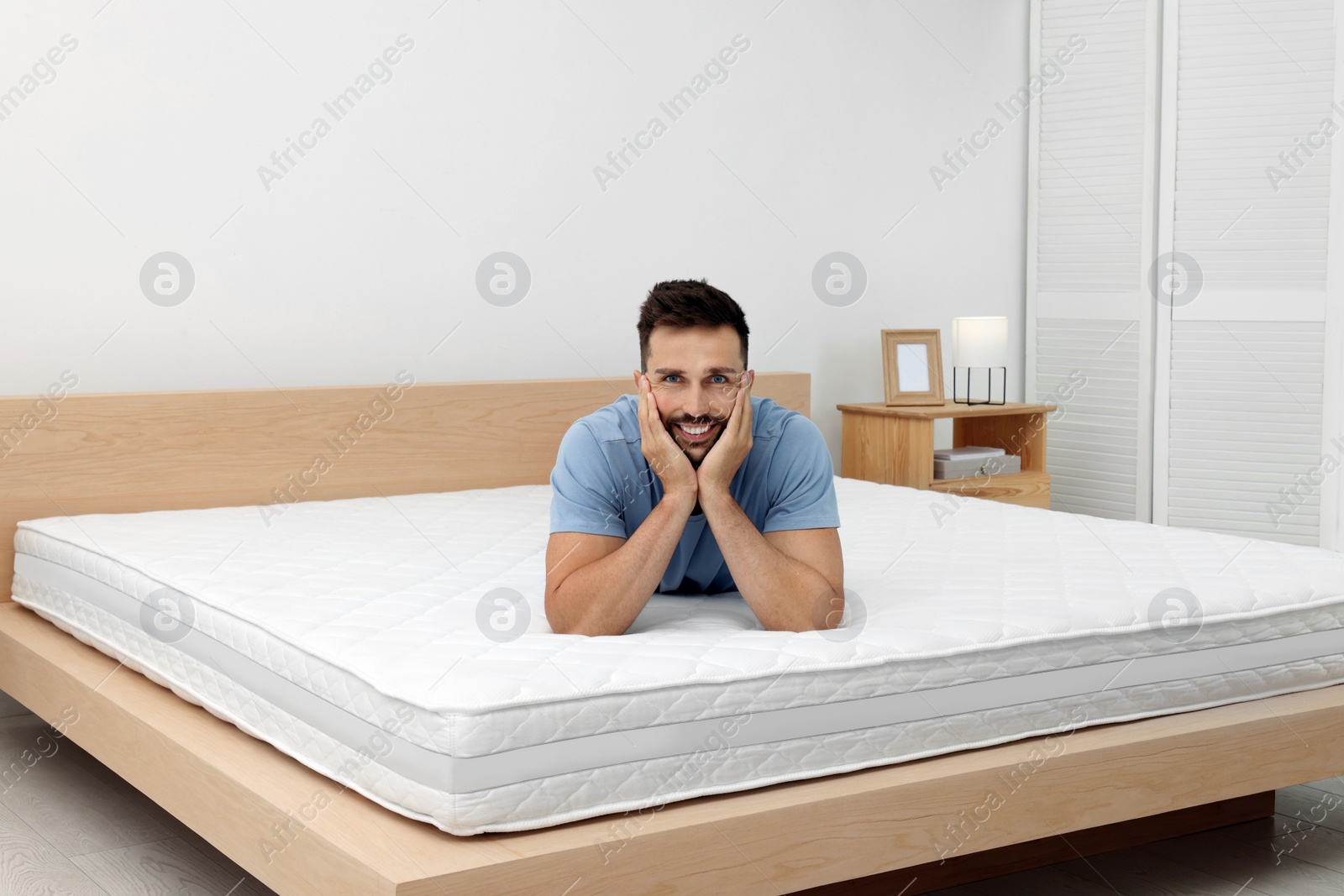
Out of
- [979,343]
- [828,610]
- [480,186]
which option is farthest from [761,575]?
[979,343]

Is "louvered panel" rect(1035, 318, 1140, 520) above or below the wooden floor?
above

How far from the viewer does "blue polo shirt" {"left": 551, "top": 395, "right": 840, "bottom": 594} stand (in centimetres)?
182

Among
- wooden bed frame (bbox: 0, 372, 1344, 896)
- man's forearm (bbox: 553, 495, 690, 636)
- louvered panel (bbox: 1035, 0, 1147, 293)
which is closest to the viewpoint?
wooden bed frame (bbox: 0, 372, 1344, 896)

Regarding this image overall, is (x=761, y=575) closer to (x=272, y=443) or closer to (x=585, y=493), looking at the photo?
(x=585, y=493)

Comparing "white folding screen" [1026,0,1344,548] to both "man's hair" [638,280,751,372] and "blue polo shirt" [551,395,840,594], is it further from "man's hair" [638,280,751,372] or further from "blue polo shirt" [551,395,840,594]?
"man's hair" [638,280,751,372]

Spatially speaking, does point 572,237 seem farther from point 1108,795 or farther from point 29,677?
point 1108,795

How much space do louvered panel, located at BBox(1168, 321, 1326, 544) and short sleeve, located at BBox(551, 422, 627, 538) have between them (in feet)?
9.35

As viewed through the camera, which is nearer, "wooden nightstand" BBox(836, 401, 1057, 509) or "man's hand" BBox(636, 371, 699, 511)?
"man's hand" BBox(636, 371, 699, 511)

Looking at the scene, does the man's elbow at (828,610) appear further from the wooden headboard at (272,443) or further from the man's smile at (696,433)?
the wooden headboard at (272,443)

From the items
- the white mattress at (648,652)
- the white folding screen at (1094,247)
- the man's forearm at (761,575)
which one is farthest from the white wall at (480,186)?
the man's forearm at (761,575)

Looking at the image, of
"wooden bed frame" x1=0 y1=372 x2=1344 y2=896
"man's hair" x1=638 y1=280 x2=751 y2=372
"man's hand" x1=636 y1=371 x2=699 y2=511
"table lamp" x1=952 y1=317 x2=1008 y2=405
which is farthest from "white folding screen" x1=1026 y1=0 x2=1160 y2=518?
"man's hand" x1=636 y1=371 x2=699 y2=511

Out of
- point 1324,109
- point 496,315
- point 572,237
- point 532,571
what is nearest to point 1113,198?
point 1324,109

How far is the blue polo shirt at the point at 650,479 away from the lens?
1.82m

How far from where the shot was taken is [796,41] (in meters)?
4.04
